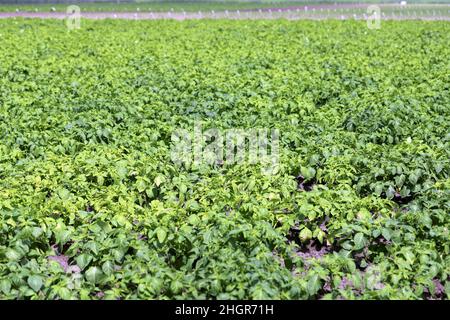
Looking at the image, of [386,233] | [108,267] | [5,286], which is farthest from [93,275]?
[386,233]

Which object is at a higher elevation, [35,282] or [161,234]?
[161,234]

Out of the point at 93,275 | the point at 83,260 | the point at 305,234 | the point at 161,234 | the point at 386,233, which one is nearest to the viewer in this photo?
the point at 93,275

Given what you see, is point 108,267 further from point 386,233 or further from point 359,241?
point 386,233

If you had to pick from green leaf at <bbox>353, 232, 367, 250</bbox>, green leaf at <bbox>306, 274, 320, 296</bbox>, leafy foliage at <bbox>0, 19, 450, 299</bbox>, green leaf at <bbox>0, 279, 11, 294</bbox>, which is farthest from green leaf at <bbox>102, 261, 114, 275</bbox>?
green leaf at <bbox>353, 232, 367, 250</bbox>

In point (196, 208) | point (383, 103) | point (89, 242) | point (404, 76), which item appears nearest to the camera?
point (89, 242)

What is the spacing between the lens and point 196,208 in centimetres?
716

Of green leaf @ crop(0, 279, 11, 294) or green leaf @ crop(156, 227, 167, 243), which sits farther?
green leaf @ crop(156, 227, 167, 243)

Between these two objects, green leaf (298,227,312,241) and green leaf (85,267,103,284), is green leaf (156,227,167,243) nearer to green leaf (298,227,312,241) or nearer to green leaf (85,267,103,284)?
green leaf (85,267,103,284)

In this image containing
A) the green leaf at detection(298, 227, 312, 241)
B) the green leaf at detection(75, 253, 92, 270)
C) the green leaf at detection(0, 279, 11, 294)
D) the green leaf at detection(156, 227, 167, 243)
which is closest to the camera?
the green leaf at detection(0, 279, 11, 294)

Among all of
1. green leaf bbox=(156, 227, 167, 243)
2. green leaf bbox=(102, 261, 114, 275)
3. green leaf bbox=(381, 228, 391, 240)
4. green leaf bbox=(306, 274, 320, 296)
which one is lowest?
green leaf bbox=(306, 274, 320, 296)

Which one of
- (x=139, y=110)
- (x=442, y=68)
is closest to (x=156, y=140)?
(x=139, y=110)

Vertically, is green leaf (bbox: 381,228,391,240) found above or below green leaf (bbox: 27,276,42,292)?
above
